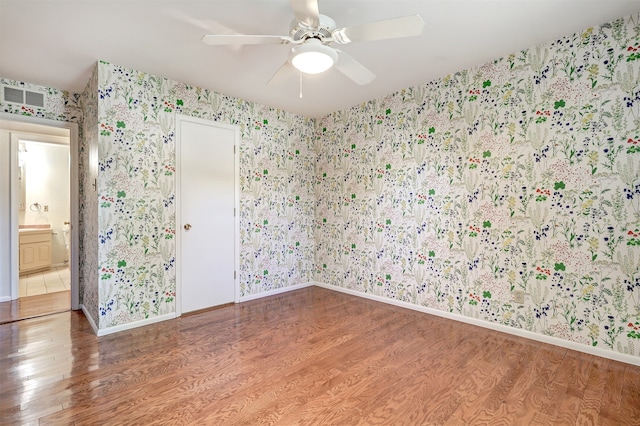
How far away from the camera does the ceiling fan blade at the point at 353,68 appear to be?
2.13 metres

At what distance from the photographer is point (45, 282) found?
4801mm

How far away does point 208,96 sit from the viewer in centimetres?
356

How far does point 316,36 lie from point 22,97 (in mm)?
3419

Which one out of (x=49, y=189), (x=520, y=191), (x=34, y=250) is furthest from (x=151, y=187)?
(x=49, y=189)

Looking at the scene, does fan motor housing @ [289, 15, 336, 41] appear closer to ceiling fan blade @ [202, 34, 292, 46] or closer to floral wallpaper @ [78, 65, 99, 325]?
ceiling fan blade @ [202, 34, 292, 46]

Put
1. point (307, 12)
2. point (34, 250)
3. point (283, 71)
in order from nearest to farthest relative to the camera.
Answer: point (307, 12), point (283, 71), point (34, 250)

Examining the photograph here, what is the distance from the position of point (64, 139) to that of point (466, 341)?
604cm

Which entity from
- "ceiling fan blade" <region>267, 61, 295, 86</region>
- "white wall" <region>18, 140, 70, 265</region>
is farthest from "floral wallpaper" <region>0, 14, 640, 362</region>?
"white wall" <region>18, 140, 70, 265</region>

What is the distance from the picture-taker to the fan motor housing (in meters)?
1.89

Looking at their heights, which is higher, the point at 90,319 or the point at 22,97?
the point at 22,97

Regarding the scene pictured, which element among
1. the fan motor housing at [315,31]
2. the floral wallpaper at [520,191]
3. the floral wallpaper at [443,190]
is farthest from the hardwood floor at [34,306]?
the fan motor housing at [315,31]

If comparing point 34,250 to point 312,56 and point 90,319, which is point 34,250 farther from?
point 312,56

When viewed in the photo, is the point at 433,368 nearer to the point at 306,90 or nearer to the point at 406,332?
the point at 406,332

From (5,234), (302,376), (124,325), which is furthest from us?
(5,234)
